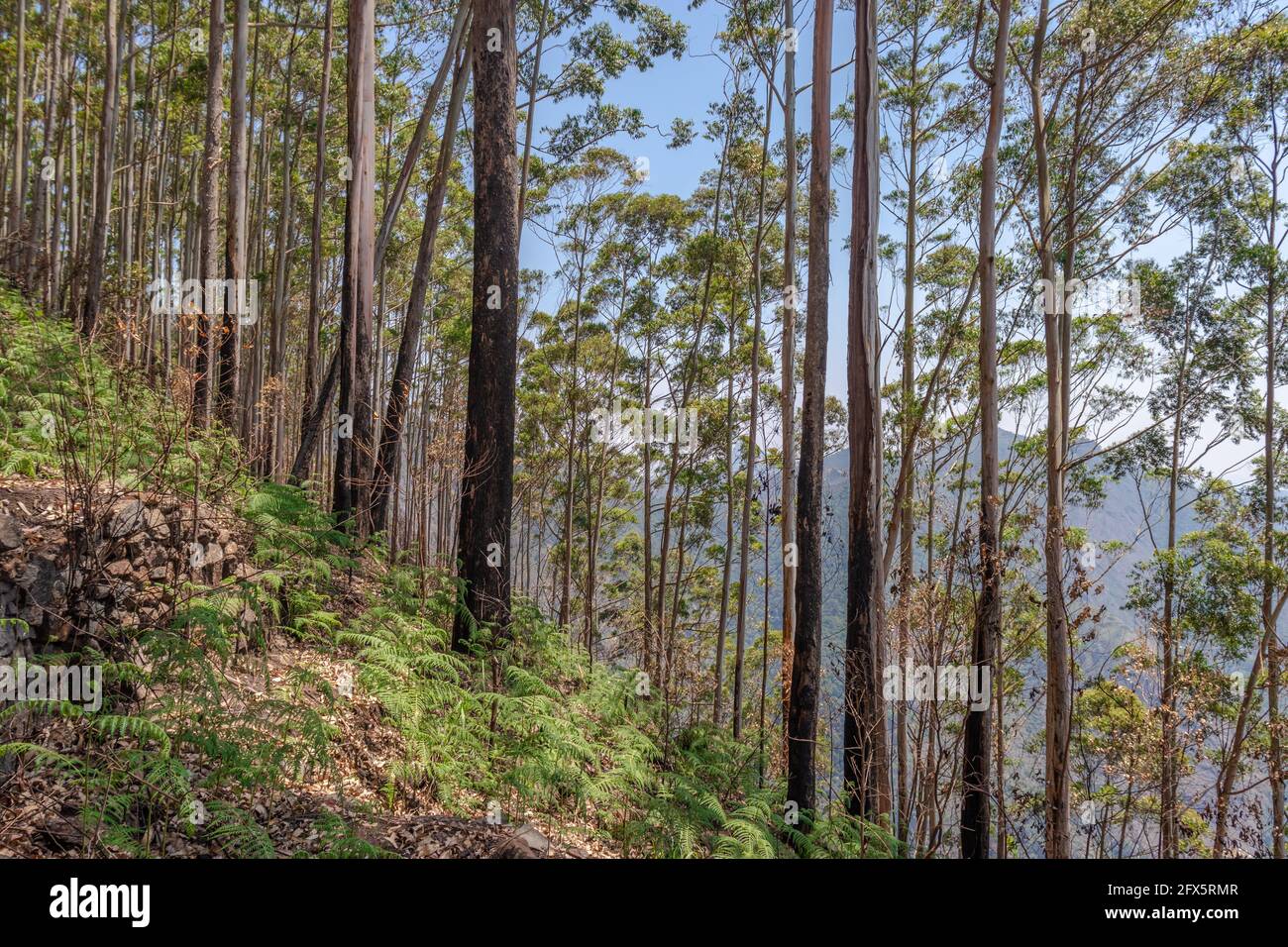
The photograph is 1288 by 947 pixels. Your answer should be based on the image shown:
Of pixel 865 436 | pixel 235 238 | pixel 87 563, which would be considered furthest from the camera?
pixel 235 238

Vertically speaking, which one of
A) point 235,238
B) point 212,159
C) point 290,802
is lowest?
point 290,802

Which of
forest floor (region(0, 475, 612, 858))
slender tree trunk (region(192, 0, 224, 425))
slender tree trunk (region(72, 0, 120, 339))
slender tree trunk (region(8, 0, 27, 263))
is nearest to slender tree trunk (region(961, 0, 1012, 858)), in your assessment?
forest floor (region(0, 475, 612, 858))

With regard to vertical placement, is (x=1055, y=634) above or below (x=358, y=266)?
below

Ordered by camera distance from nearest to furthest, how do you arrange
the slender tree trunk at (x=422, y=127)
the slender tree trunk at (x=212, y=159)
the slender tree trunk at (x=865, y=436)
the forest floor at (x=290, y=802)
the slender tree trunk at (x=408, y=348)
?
the forest floor at (x=290, y=802), the slender tree trunk at (x=865, y=436), the slender tree trunk at (x=212, y=159), the slender tree trunk at (x=408, y=348), the slender tree trunk at (x=422, y=127)

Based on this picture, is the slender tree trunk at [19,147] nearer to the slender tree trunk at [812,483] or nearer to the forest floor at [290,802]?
the forest floor at [290,802]

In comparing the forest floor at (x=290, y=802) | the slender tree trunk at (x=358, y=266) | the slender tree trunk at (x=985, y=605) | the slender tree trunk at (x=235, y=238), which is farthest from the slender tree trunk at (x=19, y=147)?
the slender tree trunk at (x=985, y=605)

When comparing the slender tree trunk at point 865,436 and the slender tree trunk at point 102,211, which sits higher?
the slender tree trunk at point 102,211

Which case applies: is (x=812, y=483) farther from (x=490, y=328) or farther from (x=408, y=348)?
(x=408, y=348)

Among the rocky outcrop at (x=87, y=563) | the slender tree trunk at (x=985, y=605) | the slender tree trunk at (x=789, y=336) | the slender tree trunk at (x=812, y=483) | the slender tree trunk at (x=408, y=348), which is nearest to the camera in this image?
the rocky outcrop at (x=87, y=563)

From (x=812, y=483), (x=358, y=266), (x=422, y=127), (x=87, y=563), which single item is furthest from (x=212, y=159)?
(x=812, y=483)

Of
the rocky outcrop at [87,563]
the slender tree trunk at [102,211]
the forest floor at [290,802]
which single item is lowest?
the forest floor at [290,802]

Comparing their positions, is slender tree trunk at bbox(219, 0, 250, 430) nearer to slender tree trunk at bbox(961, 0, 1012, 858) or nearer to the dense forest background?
the dense forest background

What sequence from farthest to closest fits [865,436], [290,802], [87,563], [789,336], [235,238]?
[789,336] → [235,238] → [865,436] → [87,563] → [290,802]

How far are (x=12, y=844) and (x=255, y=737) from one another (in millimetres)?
846
